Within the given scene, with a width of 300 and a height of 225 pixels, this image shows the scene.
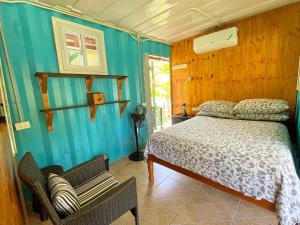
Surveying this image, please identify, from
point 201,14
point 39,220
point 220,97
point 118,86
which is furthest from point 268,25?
point 39,220

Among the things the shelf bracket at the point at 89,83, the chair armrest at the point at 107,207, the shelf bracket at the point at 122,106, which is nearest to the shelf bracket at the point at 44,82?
the shelf bracket at the point at 89,83

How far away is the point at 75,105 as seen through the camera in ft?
7.72

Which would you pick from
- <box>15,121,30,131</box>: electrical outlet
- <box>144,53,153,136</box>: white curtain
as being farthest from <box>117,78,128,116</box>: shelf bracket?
<box>15,121,30,131</box>: electrical outlet

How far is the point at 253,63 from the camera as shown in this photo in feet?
9.24

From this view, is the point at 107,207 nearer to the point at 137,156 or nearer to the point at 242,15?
the point at 137,156

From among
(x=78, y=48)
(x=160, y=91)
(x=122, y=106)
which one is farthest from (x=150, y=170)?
(x=160, y=91)

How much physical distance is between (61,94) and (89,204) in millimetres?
1647

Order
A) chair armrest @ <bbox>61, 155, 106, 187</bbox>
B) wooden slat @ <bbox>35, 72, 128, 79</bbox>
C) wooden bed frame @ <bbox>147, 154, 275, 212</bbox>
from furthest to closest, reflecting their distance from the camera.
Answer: wooden slat @ <bbox>35, 72, 128, 79</bbox>, chair armrest @ <bbox>61, 155, 106, 187</bbox>, wooden bed frame @ <bbox>147, 154, 275, 212</bbox>

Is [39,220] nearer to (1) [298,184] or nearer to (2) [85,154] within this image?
(2) [85,154]

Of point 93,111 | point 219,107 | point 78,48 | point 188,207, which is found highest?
point 78,48

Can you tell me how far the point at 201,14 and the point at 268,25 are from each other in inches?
45.7

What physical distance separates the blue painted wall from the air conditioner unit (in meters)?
1.21

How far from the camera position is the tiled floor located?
156cm

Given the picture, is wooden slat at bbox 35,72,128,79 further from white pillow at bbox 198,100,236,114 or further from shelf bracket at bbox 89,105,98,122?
white pillow at bbox 198,100,236,114
